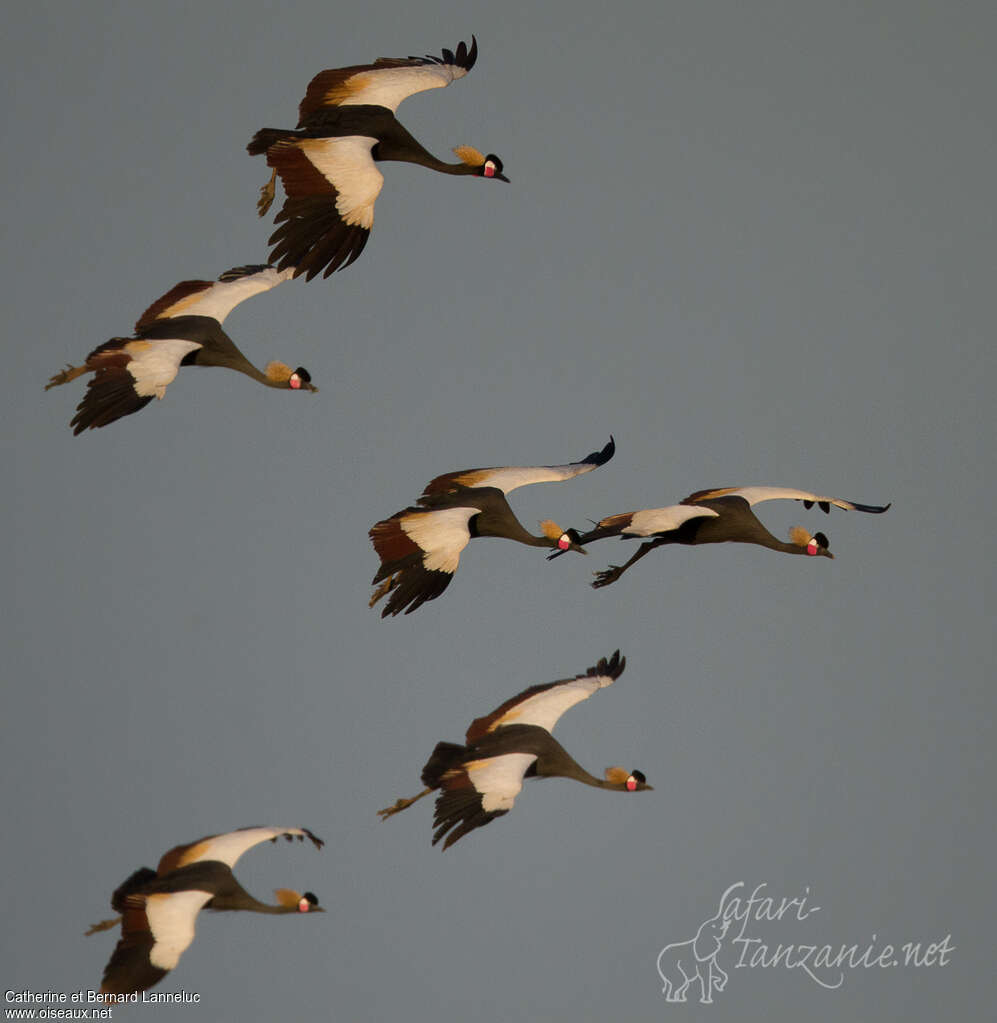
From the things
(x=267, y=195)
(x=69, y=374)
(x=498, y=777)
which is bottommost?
(x=498, y=777)

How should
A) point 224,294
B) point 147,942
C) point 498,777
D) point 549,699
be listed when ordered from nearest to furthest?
point 147,942 → point 498,777 → point 549,699 → point 224,294

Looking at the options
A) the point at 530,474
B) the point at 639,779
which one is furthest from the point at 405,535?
the point at 639,779

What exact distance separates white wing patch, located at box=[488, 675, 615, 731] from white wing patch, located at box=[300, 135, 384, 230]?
9.60 ft

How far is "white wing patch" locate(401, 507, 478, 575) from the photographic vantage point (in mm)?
14750

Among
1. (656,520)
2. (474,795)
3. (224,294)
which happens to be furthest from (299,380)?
(474,795)

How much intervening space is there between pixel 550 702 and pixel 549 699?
0.06 feet

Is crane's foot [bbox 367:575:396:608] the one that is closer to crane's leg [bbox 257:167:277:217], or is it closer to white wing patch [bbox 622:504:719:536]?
white wing patch [bbox 622:504:719:536]

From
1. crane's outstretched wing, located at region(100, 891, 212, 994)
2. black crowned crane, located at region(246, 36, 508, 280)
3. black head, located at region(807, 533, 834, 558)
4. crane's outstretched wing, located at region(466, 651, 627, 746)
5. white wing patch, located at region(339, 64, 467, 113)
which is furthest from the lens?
black head, located at region(807, 533, 834, 558)

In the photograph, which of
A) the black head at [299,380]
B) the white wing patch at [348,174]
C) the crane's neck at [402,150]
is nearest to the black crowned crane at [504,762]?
the black head at [299,380]

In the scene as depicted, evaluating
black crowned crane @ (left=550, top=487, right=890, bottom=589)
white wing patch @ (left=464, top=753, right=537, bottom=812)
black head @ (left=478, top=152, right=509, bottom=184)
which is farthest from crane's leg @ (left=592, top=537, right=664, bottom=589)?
black head @ (left=478, top=152, right=509, bottom=184)

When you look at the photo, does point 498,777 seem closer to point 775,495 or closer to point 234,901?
point 234,901

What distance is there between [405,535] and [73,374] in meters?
2.11

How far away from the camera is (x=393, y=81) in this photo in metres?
14.7

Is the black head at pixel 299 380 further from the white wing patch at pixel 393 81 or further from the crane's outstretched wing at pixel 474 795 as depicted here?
the crane's outstretched wing at pixel 474 795
